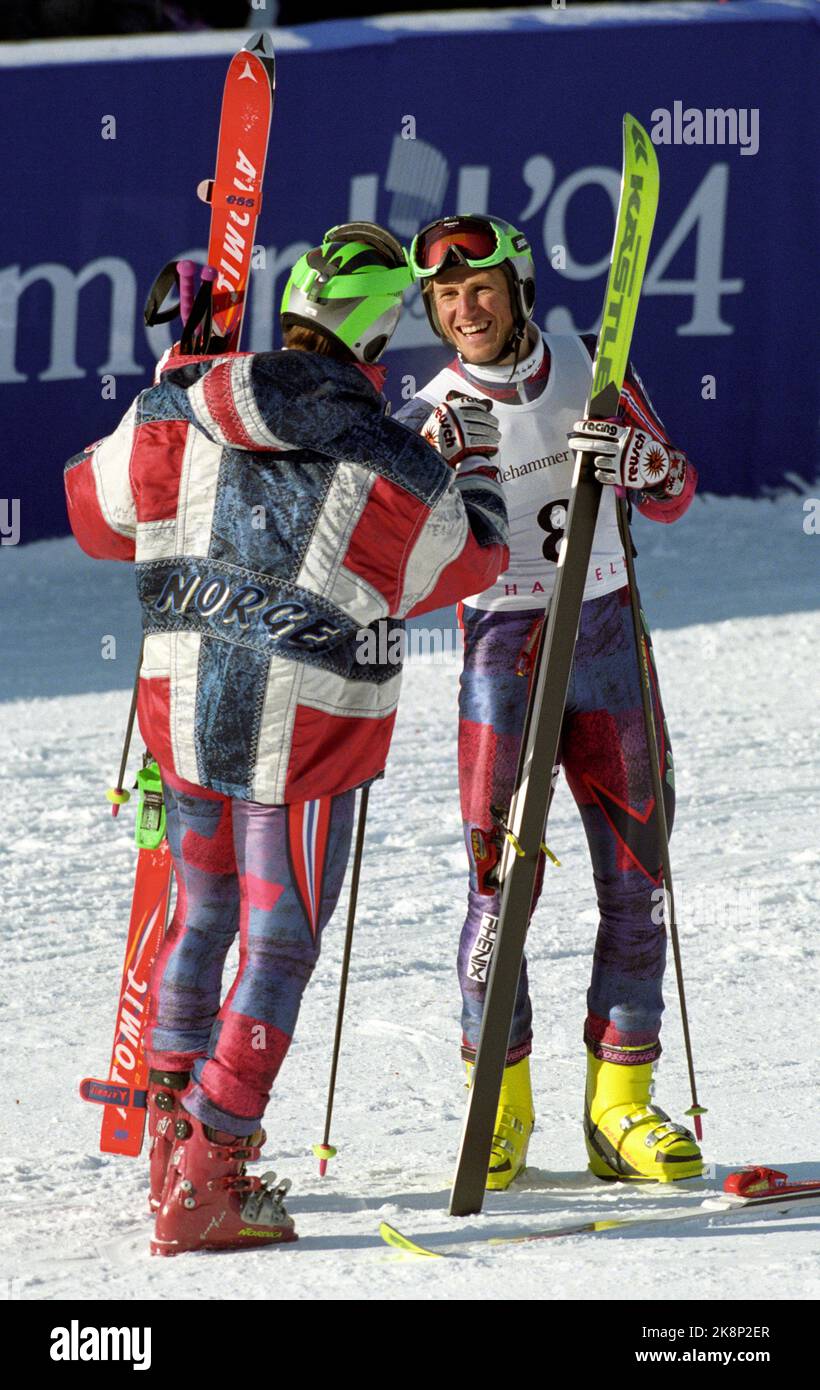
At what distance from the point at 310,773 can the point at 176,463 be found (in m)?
0.62

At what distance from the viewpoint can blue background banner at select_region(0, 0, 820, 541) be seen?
32.0 ft

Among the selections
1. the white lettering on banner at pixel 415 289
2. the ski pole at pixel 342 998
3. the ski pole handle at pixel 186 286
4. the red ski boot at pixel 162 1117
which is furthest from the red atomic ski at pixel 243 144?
the white lettering on banner at pixel 415 289

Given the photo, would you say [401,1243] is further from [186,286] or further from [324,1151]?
[186,286]

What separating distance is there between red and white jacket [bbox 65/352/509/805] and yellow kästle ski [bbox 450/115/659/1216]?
0.26 m

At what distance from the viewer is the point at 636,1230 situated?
380cm

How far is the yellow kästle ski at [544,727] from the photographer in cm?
389

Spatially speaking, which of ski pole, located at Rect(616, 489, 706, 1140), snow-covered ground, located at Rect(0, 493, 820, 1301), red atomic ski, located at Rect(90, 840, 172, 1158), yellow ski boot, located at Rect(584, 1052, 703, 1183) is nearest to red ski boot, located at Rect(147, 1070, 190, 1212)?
snow-covered ground, located at Rect(0, 493, 820, 1301)

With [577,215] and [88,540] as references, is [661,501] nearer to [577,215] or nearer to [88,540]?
[88,540]

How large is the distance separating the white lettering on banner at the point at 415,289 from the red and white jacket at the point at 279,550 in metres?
6.24

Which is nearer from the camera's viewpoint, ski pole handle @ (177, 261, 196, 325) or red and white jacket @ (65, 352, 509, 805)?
red and white jacket @ (65, 352, 509, 805)

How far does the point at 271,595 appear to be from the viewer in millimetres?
3615

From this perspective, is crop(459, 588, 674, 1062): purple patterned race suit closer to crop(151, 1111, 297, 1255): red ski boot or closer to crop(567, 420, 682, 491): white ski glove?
crop(567, 420, 682, 491): white ski glove

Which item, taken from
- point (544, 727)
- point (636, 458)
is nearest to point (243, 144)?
point (636, 458)

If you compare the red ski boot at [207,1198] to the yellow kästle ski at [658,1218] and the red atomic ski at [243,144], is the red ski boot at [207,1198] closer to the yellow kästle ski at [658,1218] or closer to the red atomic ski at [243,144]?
the yellow kästle ski at [658,1218]
